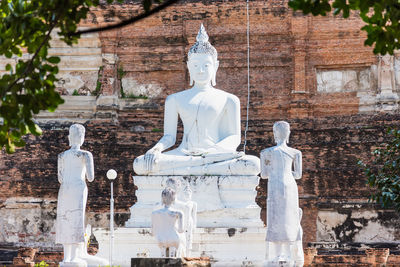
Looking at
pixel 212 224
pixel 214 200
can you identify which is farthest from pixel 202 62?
pixel 212 224

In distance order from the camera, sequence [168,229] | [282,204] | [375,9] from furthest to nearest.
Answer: [282,204] < [168,229] < [375,9]

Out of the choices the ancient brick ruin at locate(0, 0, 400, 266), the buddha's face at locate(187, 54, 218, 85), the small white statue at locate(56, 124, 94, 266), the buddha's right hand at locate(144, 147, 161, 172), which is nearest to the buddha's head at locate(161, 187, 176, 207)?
the small white statue at locate(56, 124, 94, 266)

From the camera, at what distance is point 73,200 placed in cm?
1010

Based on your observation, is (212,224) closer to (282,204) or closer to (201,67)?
(282,204)

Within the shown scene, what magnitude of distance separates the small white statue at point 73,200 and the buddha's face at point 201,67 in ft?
8.12

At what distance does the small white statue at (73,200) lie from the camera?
992 cm

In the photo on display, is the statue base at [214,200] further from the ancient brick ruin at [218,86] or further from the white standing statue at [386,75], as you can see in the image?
the white standing statue at [386,75]

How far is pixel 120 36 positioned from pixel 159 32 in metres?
0.74

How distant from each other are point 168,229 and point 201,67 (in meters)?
3.88

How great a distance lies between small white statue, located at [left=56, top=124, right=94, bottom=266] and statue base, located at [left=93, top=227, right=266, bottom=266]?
3.10 feet

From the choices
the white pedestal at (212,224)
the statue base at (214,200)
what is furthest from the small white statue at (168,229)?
the statue base at (214,200)

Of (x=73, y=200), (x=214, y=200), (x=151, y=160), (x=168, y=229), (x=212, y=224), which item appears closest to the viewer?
(x=168, y=229)

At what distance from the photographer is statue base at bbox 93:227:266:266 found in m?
10.8

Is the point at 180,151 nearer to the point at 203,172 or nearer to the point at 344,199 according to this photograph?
the point at 203,172
